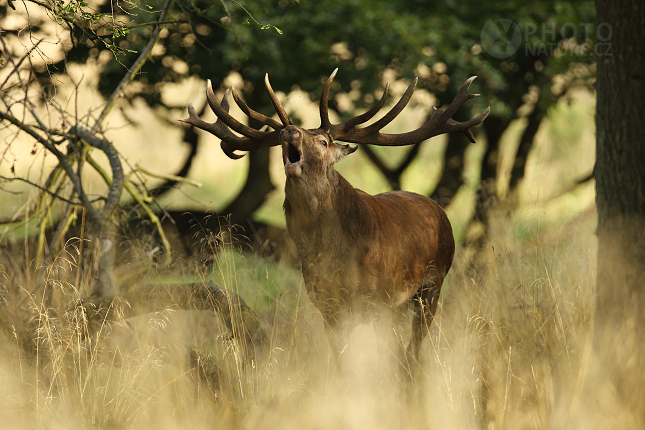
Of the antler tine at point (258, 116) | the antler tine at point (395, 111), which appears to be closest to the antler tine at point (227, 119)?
the antler tine at point (258, 116)

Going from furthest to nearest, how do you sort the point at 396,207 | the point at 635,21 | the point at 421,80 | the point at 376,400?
the point at 421,80 < the point at 396,207 < the point at 635,21 < the point at 376,400

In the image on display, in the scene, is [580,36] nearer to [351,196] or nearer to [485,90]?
[485,90]

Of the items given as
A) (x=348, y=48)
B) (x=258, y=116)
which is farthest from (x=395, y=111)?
(x=348, y=48)

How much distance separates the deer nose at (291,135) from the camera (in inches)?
164

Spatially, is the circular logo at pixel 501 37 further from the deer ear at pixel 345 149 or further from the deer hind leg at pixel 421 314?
the deer ear at pixel 345 149

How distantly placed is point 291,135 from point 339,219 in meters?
0.72

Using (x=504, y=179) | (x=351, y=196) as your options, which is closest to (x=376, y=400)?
(x=351, y=196)

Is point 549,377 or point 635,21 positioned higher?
point 635,21

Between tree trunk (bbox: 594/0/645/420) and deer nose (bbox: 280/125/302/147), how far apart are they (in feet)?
6.92

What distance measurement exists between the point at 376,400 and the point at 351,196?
4.65 feet

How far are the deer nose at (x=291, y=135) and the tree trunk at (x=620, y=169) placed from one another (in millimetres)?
2109

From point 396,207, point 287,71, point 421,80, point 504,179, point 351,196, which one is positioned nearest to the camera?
point 351,196

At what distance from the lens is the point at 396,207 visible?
516cm

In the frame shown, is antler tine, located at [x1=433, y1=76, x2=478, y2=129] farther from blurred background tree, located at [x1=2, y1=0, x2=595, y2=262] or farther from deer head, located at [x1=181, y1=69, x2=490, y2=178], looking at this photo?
blurred background tree, located at [x1=2, y1=0, x2=595, y2=262]
